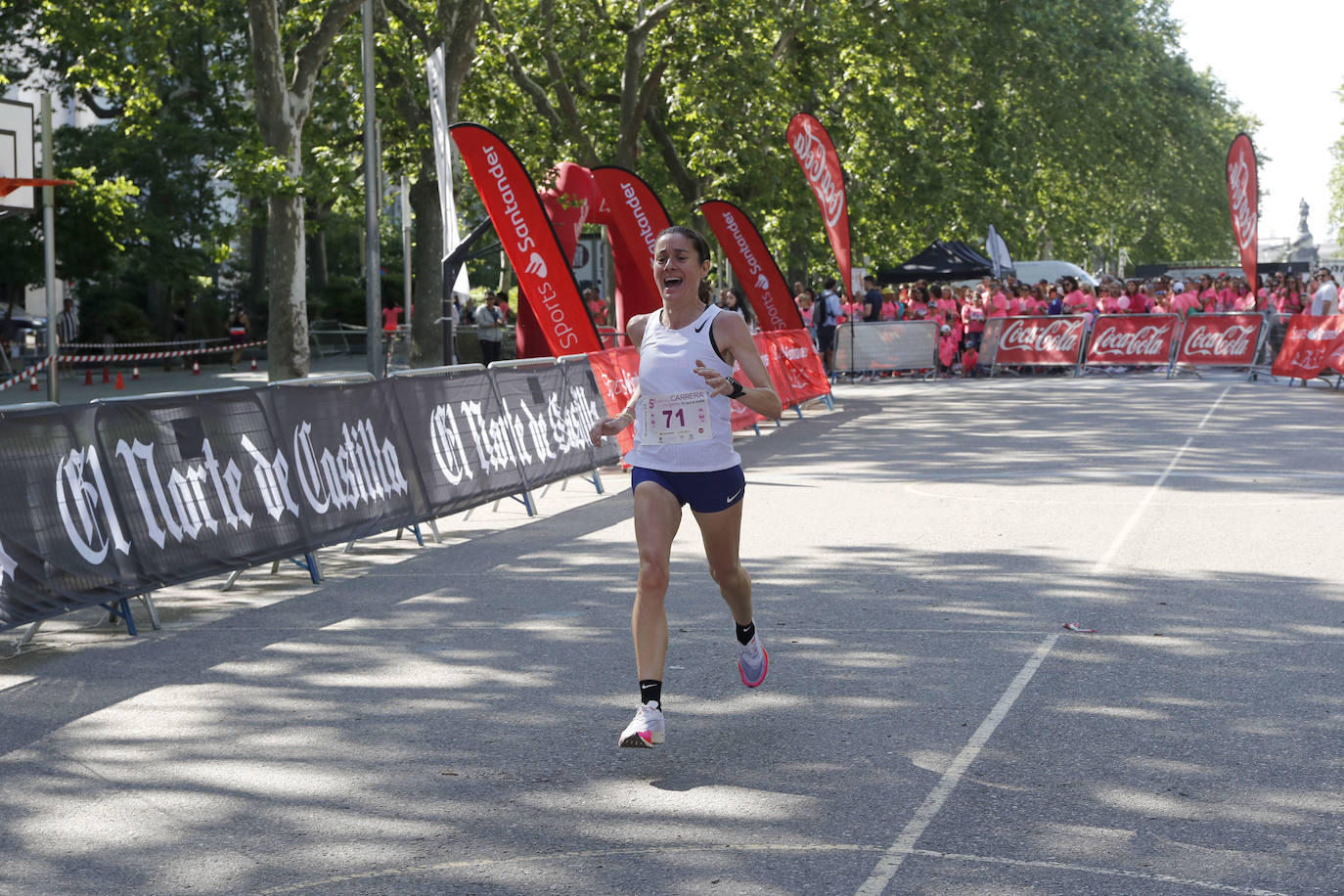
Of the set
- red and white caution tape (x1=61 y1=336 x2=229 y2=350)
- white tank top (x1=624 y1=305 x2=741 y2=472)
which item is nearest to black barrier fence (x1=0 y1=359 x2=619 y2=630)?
white tank top (x1=624 y1=305 x2=741 y2=472)

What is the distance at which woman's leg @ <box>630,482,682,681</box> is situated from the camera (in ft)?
20.3

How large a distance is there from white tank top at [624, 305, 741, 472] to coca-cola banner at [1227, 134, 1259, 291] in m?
26.3

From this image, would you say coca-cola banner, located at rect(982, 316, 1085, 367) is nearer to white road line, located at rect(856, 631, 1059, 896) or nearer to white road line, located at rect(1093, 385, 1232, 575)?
white road line, located at rect(1093, 385, 1232, 575)

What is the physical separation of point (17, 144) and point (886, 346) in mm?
16119

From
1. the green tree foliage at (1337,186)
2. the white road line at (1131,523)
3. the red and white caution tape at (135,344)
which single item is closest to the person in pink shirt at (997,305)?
the white road line at (1131,523)

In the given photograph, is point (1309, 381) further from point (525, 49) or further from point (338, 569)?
→ point (338, 569)

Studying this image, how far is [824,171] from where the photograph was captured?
27.2m

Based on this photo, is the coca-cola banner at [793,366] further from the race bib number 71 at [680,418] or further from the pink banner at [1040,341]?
the race bib number 71 at [680,418]

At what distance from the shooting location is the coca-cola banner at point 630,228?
75.7ft

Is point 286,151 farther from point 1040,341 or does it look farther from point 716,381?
point 716,381

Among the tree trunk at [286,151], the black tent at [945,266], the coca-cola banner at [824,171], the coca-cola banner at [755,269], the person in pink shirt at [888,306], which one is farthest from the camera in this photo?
the black tent at [945,266]

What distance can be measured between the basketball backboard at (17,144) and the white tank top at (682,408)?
19.6 m

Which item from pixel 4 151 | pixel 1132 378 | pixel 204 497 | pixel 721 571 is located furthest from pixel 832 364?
pixel 721 571

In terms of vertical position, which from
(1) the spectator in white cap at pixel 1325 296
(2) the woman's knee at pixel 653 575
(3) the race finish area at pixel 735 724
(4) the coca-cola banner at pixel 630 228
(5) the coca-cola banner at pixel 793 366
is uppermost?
(4) the coca-cola banner at pixel 630 228
